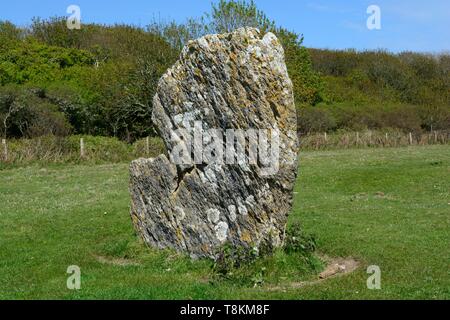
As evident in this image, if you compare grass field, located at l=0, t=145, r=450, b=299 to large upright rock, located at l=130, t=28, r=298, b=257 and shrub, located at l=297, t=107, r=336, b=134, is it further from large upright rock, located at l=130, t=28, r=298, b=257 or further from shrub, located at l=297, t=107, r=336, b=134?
shrub, located at l=297, t=107, r=336, b=134

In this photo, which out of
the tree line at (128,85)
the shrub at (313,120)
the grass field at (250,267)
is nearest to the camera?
the grass field at (250,267)

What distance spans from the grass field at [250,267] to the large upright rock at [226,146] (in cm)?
66

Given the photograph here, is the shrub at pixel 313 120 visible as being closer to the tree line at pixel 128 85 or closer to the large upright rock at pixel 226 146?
the tree line at pixel 128 85

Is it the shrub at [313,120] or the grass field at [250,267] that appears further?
the shrub at [313,120]

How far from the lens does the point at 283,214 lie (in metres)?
11.1

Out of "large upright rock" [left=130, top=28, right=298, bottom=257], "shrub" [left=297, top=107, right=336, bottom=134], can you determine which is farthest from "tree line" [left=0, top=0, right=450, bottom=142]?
"large upright rock" [left=130, top=28, right=298, bottom=257]

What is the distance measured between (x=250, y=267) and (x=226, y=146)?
2.28 meters

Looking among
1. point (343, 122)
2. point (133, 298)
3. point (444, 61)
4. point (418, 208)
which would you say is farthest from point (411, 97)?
point (133, 298)

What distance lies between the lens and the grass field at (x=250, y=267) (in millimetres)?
9750

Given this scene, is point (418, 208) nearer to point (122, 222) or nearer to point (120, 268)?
point (122, 222)

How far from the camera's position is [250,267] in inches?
420

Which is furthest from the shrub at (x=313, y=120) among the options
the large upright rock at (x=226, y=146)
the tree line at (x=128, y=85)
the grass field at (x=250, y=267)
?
the large upright rock at (x=226, y=146)

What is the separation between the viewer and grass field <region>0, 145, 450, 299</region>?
9.75 meters

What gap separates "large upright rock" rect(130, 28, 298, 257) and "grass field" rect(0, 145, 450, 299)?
66 centimetres
